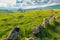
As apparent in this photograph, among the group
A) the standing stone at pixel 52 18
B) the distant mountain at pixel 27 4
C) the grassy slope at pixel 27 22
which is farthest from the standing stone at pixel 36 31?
the distant mountain at pixel 27 4

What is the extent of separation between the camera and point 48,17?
359cm

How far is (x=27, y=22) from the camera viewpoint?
3527 mm

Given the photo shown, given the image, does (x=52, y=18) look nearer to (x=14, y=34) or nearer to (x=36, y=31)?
(x=36, y=31)

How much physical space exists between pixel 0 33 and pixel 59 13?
104 centimetres

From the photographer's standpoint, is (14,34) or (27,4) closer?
(14,34)

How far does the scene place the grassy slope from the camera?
11.4ft

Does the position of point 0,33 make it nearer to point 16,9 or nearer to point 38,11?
point 16,9

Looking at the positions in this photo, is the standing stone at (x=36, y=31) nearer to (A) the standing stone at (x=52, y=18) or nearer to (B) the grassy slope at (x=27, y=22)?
(B) the grassy slope at (x=27, y=22)

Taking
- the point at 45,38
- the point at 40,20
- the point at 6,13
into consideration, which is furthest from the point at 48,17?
the point at 6,13

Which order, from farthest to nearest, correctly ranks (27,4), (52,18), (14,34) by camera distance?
(27,4)
(52,18)
(14,34)

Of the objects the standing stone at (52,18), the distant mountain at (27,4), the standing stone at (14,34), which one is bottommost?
the standing stone at (14,34)

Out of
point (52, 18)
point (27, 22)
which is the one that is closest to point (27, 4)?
point (27, 22)

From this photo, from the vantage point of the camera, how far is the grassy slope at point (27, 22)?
3461 millimetres

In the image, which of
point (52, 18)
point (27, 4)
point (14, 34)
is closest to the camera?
point (14, 34)
